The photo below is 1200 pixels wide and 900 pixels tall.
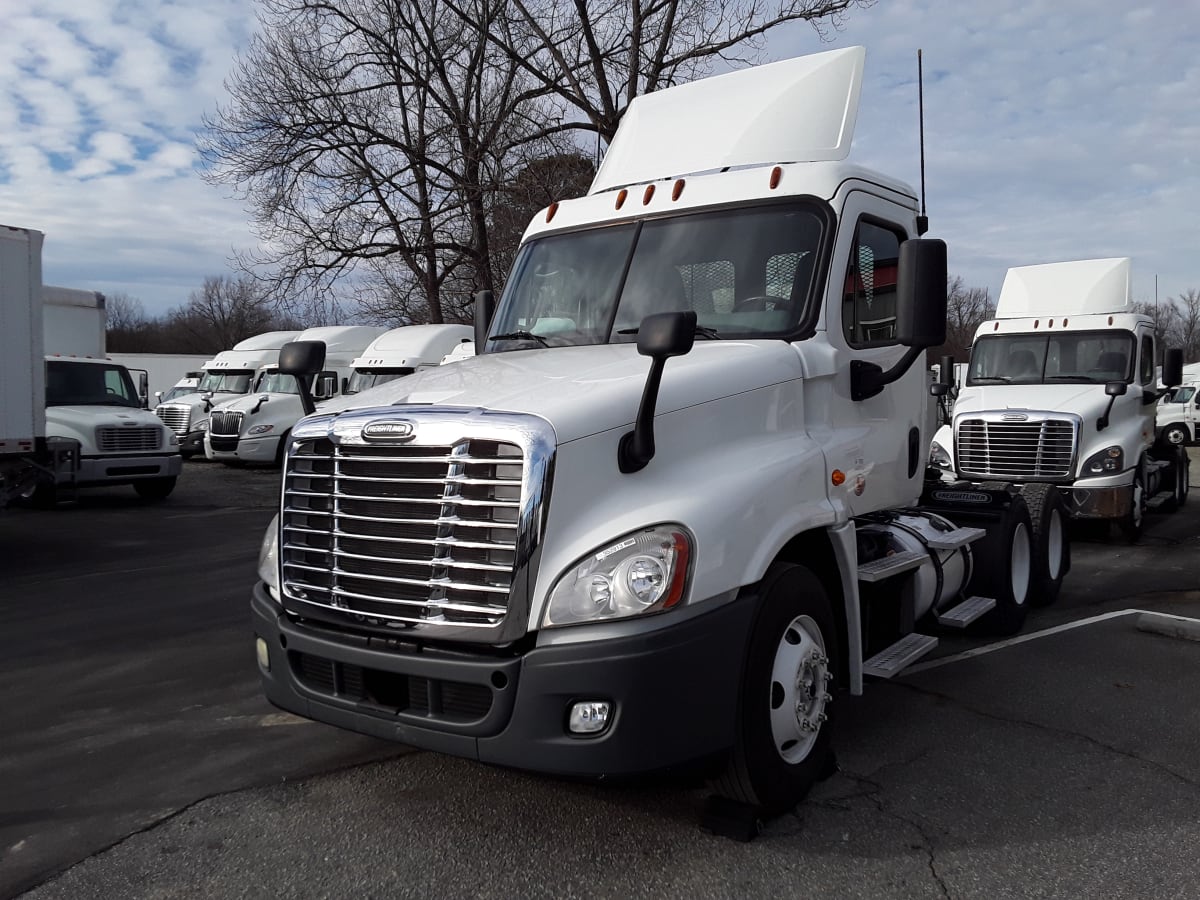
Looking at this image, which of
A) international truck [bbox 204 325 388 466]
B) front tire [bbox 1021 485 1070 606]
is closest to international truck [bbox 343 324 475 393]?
international truck [bbox 204 325 388 466]

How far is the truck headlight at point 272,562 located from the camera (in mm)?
3984

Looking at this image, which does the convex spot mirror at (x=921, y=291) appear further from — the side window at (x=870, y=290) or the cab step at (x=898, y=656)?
the cab step at (x=898, y=656)

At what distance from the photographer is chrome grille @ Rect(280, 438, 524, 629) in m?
3.34

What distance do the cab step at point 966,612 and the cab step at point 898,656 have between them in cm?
74

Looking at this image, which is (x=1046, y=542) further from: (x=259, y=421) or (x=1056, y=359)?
(x=259, y=421)

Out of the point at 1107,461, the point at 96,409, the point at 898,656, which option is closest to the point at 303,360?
the point at 898,656

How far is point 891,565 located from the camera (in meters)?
4.90

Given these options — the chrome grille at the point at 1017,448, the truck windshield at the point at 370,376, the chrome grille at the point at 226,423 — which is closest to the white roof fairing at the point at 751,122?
the chrome grille at the point at 1017,448

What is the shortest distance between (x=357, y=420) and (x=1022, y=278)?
11264 mm

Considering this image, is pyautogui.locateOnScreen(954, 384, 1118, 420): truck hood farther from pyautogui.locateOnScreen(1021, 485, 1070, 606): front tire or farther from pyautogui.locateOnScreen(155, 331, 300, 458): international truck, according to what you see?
pyautogui.locateOnScreen(155, 331, 300, 458): international truck

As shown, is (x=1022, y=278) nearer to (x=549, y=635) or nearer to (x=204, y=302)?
(x=549, y=635)

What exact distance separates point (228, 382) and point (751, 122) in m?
22.5

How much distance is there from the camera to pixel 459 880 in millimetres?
3449

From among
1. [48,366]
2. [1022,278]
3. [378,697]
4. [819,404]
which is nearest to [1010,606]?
[819,404]
